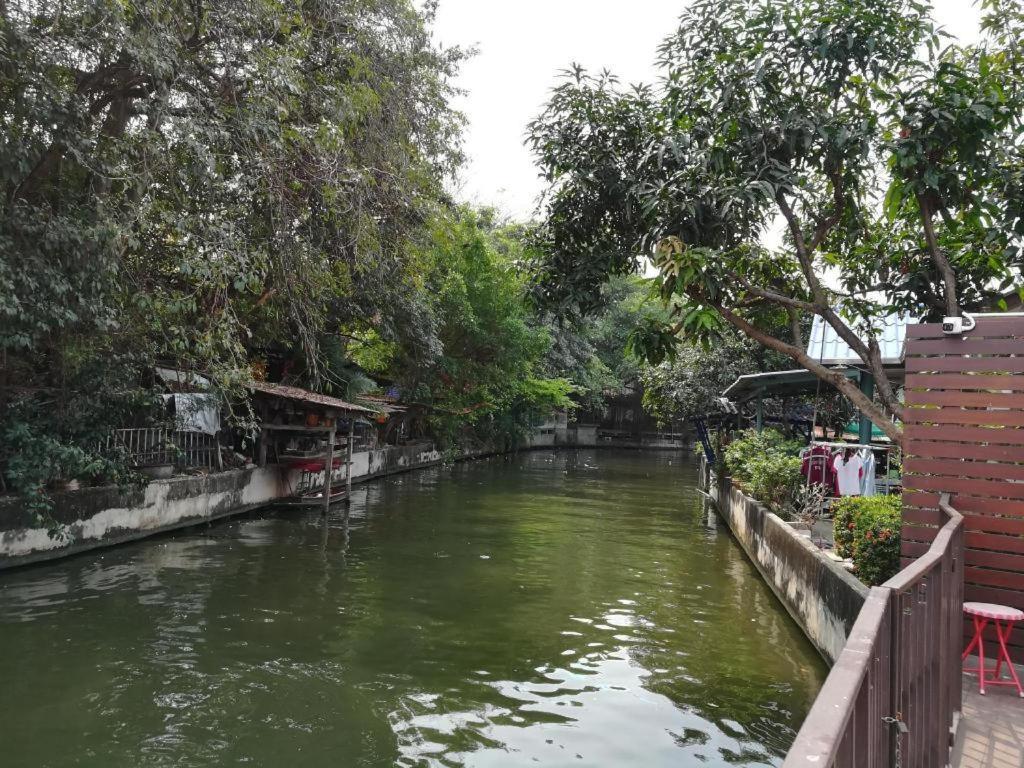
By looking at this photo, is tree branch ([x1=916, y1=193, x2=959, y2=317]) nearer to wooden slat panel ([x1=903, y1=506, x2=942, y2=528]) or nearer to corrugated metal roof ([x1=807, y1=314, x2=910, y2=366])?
wooden slat panel ([x1=903, y1=506, x2=942, y2=528])

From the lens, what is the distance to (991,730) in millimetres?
4113

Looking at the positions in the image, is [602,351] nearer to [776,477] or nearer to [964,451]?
[776,477]

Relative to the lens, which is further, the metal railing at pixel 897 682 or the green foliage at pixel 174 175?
the green foliage at pixel 174 175

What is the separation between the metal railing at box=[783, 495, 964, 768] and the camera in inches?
66.1

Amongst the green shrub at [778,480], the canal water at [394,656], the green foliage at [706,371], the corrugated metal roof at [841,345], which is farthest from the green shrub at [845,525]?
the green foliage at [706,371]

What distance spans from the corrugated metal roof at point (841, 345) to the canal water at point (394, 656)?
13.7ft

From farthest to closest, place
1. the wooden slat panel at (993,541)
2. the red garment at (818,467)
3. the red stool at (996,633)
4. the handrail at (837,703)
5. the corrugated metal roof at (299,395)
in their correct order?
1. the corrugated metal roof at (299,395)
2. the red garment at (818,467)
3. the wooden slat panel at (993,541)
4. the red stool at (996,633)
5. the handrail at (837,703)

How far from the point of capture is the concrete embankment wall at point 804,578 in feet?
22.0

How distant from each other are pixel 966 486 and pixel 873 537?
2021 millimetres

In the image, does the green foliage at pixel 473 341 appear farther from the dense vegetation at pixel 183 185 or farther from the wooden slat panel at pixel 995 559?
the wooden slat panel at pixel 995 559

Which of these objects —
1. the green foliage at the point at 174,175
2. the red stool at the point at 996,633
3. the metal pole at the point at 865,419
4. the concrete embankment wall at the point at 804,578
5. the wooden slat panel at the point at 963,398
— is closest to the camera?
the red stool at the point at 996,633

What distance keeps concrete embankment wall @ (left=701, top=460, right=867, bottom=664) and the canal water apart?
26cm

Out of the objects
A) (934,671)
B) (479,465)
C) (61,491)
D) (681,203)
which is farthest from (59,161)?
(479,465)

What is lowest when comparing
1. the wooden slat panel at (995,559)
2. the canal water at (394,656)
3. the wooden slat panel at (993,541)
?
the canal water at (394,656)
